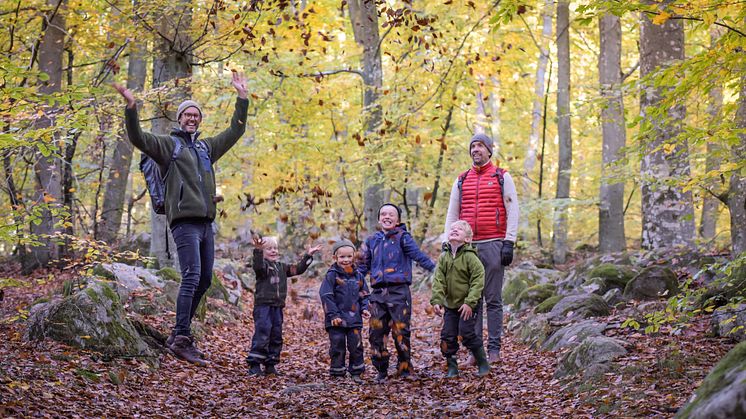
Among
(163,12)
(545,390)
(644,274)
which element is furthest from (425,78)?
(545,390)

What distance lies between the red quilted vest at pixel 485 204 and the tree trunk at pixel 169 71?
466cm

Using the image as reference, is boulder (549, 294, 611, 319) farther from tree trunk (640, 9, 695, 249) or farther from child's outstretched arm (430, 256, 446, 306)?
tree trunk (640, 9, 695, 249)

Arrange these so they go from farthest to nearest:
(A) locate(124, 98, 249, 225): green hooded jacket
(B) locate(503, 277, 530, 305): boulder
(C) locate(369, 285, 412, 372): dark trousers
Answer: (B) locate(503, 277, 530, 305): boulder, (C) locate(369, 285, 412, 372): dark trousers, (A) locate(124, 98, 249, 225): green hooded jacket

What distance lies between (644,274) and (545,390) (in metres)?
3.58

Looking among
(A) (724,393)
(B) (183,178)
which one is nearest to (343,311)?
(B) (183,178)

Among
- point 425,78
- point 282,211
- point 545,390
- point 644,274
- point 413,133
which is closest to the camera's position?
point 545,390

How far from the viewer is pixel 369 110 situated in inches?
490

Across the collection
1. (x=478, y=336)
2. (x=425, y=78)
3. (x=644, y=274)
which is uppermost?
(x=425, y=78)

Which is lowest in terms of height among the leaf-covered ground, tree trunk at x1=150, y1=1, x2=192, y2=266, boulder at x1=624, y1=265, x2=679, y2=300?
the leaf-covered ground

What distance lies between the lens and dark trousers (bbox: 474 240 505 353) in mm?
6980

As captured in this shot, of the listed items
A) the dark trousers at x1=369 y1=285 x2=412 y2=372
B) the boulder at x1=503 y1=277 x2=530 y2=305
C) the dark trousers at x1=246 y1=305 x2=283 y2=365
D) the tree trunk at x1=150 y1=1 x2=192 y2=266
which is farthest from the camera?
the boulder at x1=503 y1=277 x2=530 y2=305

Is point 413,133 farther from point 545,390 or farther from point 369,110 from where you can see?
point 545,390

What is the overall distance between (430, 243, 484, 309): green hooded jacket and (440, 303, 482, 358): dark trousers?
131mm

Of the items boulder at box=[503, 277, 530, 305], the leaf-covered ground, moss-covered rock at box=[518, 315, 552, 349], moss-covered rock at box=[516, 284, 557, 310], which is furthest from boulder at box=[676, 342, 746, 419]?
boulder at box=[503, 277, 530, 305]
